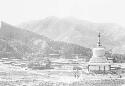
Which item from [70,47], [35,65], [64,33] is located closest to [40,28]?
[64,33]

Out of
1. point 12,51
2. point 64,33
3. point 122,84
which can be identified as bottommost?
point 122,84

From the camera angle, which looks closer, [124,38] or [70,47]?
[70,47]

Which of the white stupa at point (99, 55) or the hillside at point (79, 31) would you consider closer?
the white stupa at point (99, 55)

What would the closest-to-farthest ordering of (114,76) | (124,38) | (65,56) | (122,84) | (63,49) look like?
(122,84), (114,76), (65,56), (63,49), (124,38)

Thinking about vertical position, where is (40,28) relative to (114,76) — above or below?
above

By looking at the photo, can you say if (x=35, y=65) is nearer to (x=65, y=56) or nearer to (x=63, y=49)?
(x=65, y=56)

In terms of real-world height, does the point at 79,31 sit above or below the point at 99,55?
above

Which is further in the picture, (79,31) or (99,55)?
(79,31)

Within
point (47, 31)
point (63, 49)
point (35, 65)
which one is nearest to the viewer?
point (35, 65)

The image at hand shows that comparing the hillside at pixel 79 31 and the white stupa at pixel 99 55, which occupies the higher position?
the hillside at pixel 79 31

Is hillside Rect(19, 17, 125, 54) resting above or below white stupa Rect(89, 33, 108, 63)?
above

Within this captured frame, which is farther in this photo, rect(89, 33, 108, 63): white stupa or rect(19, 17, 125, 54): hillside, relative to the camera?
rect(19, 17, 125, 54): hillside
